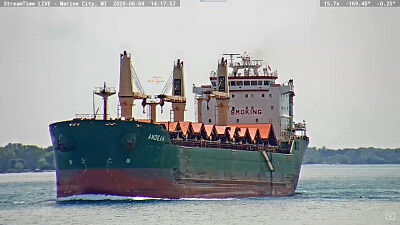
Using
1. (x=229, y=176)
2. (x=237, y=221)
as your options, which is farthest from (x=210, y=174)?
(x=237, y=221)

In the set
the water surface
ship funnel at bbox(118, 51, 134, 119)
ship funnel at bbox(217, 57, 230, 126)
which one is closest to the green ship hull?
the water surface

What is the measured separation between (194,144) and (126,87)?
5358mm

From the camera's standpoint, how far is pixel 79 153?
52031mm

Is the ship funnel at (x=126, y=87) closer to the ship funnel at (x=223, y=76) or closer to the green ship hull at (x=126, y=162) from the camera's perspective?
the green ship hull at (x=126, y=162)

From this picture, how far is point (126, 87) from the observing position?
58375mm

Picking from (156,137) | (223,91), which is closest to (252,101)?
(223,91)

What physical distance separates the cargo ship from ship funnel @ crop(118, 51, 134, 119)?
0.06 metres

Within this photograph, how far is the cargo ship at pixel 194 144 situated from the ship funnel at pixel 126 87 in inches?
2.3

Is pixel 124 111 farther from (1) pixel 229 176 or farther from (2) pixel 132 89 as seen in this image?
(1) pixel 229 176

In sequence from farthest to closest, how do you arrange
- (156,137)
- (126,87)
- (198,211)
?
(126,87), (156,137), (198,211)

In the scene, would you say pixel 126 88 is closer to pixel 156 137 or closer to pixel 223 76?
pixel 156 137

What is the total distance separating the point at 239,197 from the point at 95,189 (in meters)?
12.2

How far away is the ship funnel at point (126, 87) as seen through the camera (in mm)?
57812

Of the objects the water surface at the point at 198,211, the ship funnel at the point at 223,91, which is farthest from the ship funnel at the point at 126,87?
the ship funnel at the point at 223,91
